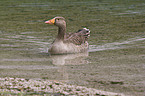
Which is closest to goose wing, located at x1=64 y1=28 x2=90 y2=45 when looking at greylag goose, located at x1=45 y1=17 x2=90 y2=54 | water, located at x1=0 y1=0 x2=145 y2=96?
greylag goose, located at x1=45 y1=17 x2=90 y2=54

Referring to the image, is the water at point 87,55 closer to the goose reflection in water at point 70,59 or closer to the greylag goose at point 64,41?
the goose reflection in water at point 70,59

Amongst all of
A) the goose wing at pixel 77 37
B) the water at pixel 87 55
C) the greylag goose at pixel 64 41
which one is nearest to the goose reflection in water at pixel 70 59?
the water at pixel 87 55

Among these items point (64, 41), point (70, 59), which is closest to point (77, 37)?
point (64, 41)

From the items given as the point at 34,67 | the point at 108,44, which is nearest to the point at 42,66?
the point at 34,67

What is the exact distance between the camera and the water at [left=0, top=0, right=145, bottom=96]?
412 inches

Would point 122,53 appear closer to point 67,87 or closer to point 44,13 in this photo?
point 67,87

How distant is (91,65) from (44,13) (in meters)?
16.2

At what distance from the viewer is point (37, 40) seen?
54.6 feet

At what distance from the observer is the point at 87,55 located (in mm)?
14102

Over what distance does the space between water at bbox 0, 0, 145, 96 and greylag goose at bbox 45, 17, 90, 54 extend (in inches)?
12.1

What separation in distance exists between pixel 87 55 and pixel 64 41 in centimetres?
110

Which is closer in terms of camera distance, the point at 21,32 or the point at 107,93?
the point at 107,93

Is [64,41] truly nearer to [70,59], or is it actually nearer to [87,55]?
[87,55]

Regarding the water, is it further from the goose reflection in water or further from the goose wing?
the goose wing
